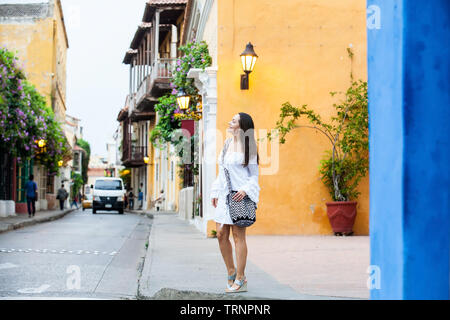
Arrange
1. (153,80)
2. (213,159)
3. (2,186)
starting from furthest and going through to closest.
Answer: (153,80) < (2,186) < (213,159)

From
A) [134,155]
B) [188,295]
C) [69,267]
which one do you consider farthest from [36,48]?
[188,295]

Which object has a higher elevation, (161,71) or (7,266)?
(161,71)

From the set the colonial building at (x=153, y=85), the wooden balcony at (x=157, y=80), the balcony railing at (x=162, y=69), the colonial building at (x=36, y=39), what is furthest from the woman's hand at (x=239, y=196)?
the colonial building at (x=36, y=39)

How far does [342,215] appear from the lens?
1241cm

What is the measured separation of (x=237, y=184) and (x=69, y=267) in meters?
3.37

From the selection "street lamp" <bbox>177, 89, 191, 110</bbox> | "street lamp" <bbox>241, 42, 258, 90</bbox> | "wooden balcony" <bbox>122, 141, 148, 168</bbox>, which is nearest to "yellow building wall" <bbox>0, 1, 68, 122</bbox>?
"wooden balcony" <bbox>122, 141, 148, 168</bbox>

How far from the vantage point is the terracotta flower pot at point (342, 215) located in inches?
488

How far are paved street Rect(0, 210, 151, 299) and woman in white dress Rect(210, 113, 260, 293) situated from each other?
1045mm

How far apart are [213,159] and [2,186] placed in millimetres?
14477

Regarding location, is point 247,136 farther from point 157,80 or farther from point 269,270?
point 157,80

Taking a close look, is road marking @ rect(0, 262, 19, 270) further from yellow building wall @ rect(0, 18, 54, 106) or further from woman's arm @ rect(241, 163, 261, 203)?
yellow building wall @ rect(0, 18, 54, 106)

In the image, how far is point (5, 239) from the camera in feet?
42.7
